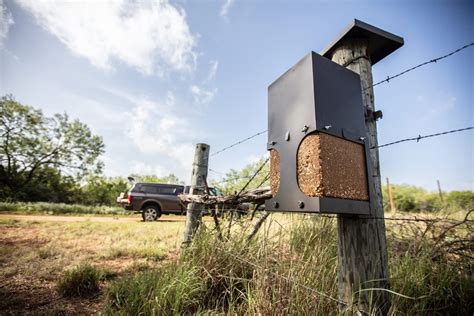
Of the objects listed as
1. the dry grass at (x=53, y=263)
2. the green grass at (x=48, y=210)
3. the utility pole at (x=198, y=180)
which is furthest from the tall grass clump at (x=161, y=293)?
the green grass at (x=48, y=210)

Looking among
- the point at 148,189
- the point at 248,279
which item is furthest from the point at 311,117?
the point at 148,189

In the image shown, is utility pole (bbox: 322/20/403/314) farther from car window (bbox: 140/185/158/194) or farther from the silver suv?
car window (bbox: 140/185/158/194)

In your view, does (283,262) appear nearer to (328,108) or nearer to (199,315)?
(199,315)

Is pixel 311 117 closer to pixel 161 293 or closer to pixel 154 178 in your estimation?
pixel 161 293

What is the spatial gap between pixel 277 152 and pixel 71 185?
25355mm

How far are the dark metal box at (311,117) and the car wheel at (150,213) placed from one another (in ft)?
33.1

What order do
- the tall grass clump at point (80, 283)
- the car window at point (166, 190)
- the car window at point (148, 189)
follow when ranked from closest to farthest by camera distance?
the tall grass clump at point (80, 283) → the car window at point (148, 189) → the car window at point (166, 190)

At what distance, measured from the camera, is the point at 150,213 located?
10.0 metres

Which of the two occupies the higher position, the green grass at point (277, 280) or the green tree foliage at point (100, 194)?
the green tree foliage at point (100, 194)

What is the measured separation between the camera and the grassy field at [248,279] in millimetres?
1472

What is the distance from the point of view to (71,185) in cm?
2031

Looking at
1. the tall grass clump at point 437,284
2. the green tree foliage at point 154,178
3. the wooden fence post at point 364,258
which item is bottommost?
the tall grass clump at point 437,284

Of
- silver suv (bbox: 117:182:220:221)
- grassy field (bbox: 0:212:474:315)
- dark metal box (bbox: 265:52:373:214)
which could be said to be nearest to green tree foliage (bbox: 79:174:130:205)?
silver suv (bbox: 117:182:220:221)

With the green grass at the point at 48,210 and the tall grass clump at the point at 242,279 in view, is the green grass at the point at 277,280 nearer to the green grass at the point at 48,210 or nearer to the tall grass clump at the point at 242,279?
the tall grass clump at the point at 242,279
